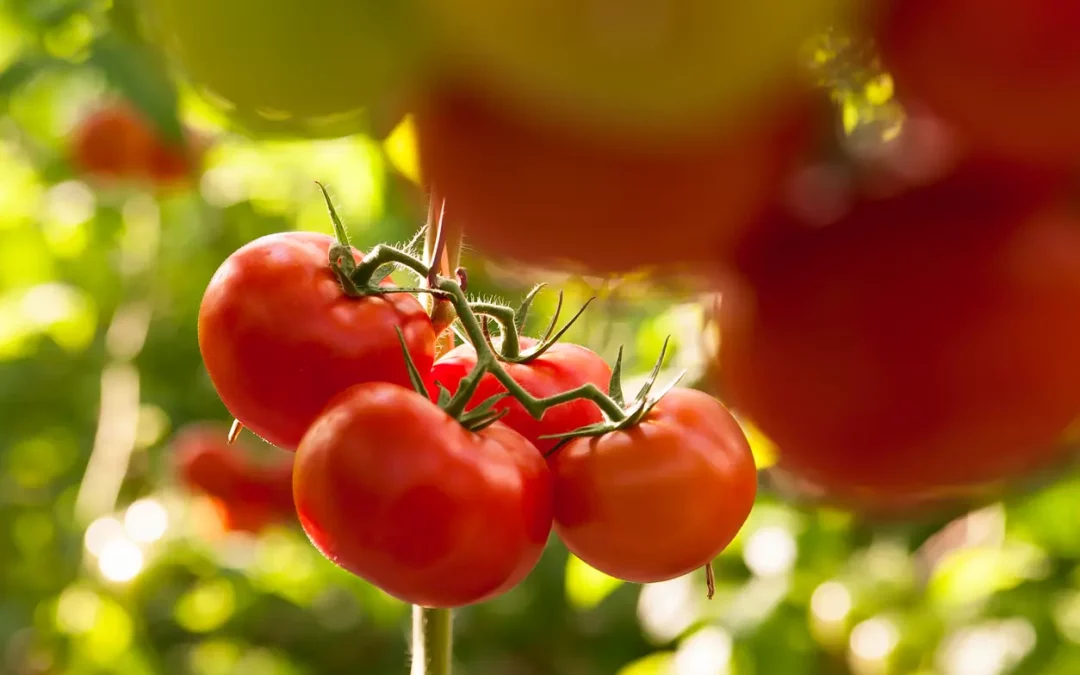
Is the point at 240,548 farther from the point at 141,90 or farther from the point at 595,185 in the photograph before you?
the point at 595,185

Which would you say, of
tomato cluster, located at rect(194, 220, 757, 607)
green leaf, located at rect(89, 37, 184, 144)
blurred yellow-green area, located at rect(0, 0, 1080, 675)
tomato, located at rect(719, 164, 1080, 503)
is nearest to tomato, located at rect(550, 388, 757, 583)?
tomato cluster, located at rect(194, 220, 757, 607)

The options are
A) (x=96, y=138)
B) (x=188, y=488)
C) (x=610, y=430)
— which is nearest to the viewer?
(x=610, y=430)

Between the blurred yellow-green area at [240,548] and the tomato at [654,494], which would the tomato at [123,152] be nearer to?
the blurred yellow-green area at [240,548]

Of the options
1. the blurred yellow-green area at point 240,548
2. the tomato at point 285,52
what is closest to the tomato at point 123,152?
the blurred yellow-green area at point 240,548

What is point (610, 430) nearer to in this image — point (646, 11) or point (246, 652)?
point (646, 11)

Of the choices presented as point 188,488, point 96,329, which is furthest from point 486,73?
point 96,329

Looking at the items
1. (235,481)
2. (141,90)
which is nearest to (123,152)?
(235,481)

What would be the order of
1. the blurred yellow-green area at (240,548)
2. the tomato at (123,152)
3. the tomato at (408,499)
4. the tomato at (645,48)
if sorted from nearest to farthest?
the tomato at (645,48)
the tomato at (408,499)
the blurred yellow-green area at (240,548)
the tomato at (123,152)
